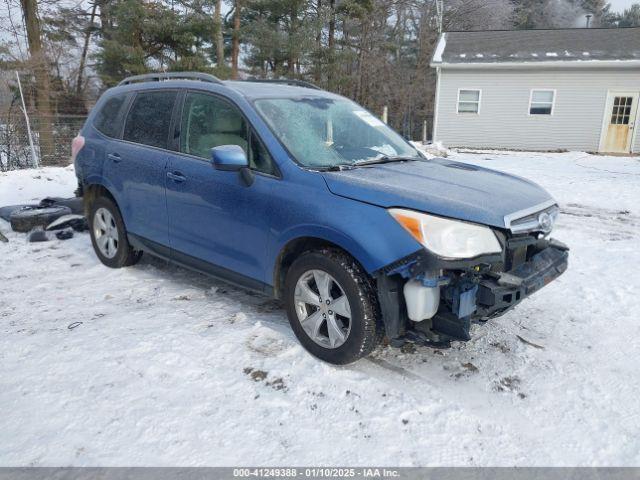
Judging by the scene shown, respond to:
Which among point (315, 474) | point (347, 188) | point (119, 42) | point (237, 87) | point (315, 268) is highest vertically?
point (119, 42)

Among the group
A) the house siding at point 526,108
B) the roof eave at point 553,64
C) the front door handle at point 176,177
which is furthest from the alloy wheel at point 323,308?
the house siding at point 526,108

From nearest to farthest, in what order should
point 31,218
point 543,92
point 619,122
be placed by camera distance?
1. point 31,218
2. point 619,122
3. point 543,92

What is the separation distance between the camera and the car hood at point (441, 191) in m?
2.91

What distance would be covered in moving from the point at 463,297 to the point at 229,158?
5.90 feet

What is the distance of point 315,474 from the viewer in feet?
7.88

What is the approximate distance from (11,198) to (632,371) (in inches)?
364

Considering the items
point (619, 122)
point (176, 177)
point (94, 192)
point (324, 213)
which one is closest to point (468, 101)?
point (619, 122)

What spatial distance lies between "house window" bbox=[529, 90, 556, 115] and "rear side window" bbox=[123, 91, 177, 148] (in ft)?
60.5

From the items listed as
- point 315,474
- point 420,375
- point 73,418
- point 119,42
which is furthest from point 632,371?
Result: point 119,42

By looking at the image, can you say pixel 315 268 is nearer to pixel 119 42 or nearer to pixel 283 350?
pixel 283 350

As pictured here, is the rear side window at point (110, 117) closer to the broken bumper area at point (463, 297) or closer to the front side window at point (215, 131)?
the front side window at point (215, 131)

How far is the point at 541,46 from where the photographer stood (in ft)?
66.0

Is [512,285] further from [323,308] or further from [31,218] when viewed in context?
[31,218]

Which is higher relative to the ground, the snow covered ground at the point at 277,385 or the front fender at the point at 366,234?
the front fender at the point at 366,234
